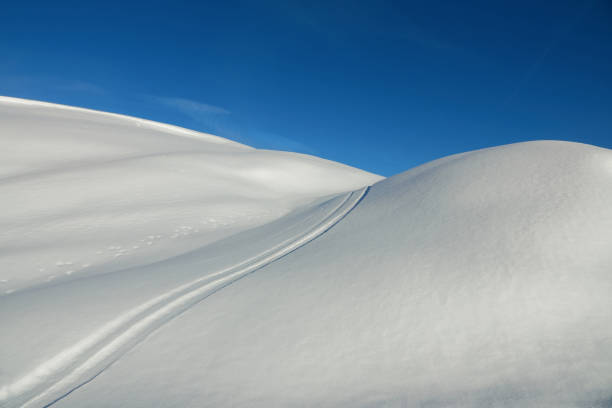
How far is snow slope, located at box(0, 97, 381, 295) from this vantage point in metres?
4.33

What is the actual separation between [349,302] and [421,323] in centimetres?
57

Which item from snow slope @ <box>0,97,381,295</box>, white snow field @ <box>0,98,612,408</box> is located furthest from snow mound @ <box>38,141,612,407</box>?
snow slope @ <box>0,97,381,295</box>

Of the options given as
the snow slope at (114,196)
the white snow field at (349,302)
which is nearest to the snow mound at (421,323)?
the white snow field at (349,302)

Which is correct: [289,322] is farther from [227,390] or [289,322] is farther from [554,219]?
[554,219]

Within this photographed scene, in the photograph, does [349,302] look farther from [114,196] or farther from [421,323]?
[114,196]

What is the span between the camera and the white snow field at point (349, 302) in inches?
77.4

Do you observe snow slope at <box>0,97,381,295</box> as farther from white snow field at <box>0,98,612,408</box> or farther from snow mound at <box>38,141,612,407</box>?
snow mound at <box>38,141,612,407</box>

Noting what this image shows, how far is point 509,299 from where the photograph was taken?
2.46 meters

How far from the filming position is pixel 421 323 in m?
2.38

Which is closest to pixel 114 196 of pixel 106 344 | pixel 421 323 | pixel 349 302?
pixel 106 344

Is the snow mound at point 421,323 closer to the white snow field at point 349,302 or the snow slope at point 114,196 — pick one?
the white snow field at point 349,302

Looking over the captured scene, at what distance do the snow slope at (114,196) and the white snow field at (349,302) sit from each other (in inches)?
2.3

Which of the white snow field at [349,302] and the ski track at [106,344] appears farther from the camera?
the ski track at [106,344]

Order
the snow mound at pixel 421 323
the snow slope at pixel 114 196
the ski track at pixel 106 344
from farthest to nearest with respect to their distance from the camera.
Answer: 1. the snow slope at pixel 114 196
2. the ski track at pixel 106 344
3. the snow mound at pixel 421 323
